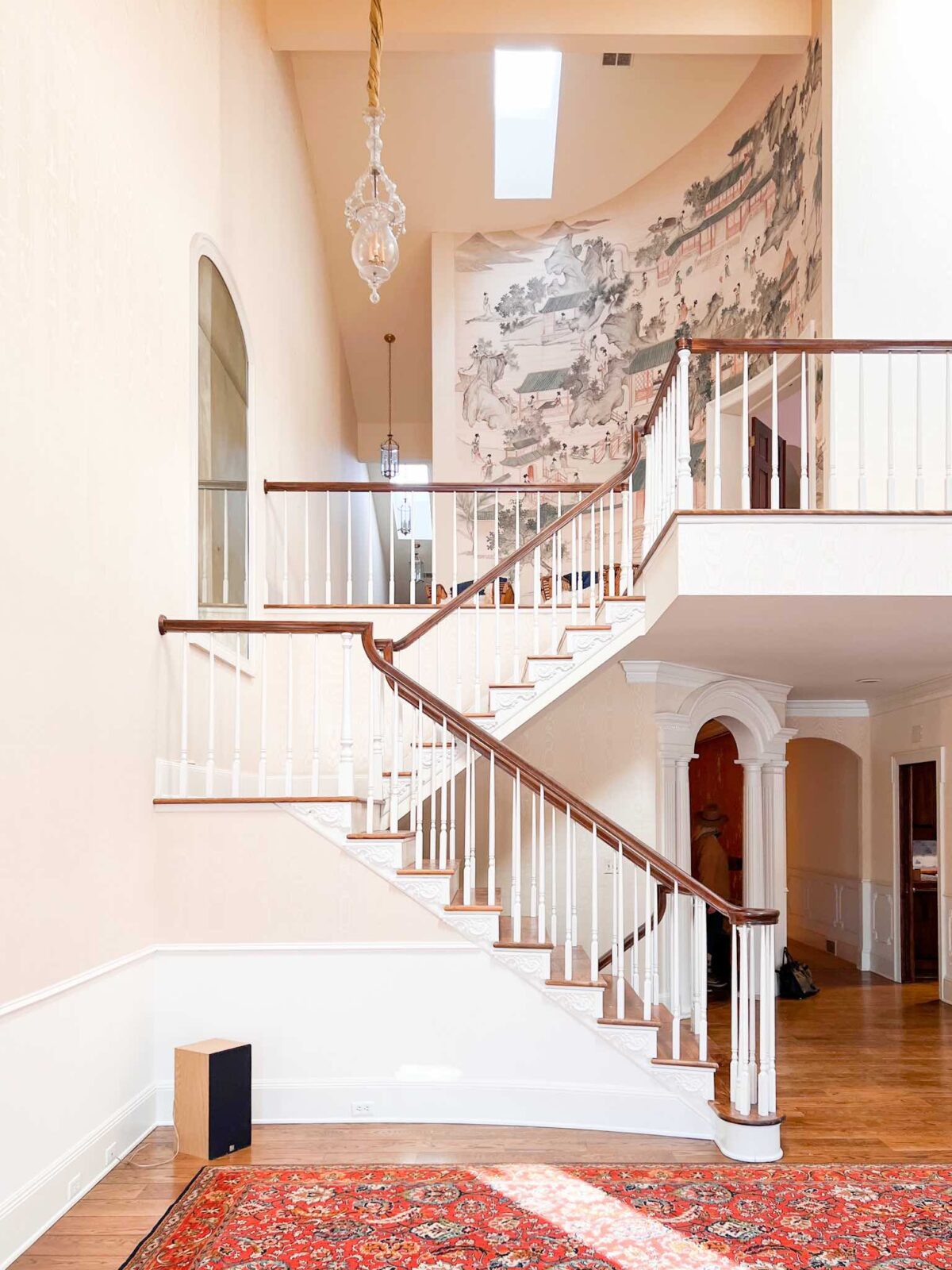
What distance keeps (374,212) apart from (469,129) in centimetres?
721

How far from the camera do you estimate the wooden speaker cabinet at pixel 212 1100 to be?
506cm

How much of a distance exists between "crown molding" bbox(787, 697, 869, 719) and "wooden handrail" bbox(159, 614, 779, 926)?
6.00 meters

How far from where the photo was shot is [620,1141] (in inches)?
215

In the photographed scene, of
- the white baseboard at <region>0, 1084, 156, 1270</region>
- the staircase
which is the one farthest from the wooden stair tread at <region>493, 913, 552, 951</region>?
the white baseboard at <region>0, 1084, 156, 1270</region>

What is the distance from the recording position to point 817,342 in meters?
5.93

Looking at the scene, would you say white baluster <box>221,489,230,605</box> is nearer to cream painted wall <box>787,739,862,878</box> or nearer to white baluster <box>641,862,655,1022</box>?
white baluster <box>641,862,655,1022</box>

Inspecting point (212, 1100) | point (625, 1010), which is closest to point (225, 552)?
point (212, 1100)

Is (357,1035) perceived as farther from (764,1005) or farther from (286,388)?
(286,388)

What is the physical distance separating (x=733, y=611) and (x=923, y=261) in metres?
3.84

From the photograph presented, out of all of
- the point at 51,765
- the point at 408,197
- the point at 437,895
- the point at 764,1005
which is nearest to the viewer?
the point at 51,765

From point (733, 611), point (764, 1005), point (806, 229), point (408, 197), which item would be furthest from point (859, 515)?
point (408, 197)

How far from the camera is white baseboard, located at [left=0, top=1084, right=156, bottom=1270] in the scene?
3.89m

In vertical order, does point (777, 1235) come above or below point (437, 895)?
below

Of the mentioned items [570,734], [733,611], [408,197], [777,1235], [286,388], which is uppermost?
[408,197]
